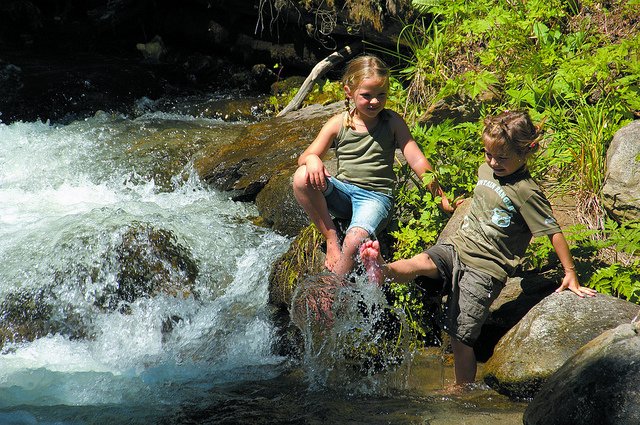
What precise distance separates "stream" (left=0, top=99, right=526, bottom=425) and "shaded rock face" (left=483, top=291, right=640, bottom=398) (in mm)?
138

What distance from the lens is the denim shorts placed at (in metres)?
4.71

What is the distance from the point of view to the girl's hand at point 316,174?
456cm

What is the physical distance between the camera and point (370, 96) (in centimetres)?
474

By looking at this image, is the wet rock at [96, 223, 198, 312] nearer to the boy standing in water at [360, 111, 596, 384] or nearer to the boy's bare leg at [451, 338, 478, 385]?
the boy standing in water at [360, 111, 596, 384]

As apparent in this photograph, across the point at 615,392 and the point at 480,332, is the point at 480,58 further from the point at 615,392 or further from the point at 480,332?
the point at 615,392

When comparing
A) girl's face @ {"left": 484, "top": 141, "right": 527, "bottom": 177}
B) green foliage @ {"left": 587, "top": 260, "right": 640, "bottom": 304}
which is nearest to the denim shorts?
girl's face @ {"left": 484, "top": 141, "right": 527, "bottom": 177}

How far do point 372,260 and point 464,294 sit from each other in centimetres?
64

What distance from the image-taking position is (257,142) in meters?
7.71

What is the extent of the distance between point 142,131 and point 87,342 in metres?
3.49

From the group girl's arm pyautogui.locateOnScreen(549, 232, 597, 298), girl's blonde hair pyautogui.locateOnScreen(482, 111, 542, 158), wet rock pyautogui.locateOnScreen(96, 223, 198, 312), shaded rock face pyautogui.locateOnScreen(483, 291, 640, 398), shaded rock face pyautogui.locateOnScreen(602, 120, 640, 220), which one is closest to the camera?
shaded rock face pyautogui.locateOnScreen(483, 291, 640, 398)

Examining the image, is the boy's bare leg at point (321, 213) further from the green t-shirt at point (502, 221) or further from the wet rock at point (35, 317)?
the wet rock at point (35, 317)

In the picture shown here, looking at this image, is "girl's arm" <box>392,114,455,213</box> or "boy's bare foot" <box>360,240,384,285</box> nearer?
"boy's bare foot" <box>360,240,384,285</box>

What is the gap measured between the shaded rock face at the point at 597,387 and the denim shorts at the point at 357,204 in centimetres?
154

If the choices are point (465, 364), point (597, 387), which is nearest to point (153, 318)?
point (465, 364)
